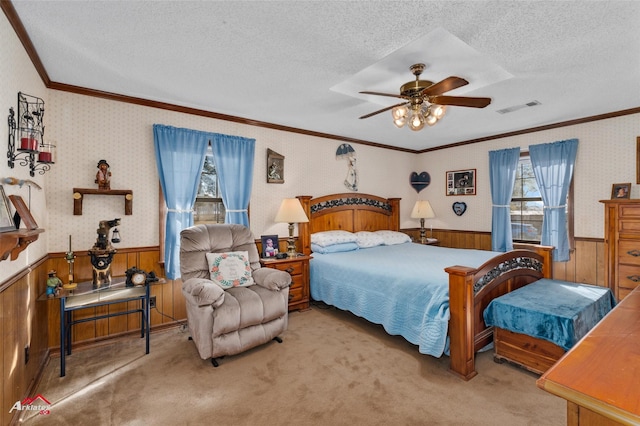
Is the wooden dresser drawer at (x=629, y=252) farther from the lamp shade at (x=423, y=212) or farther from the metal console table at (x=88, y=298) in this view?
the metal console table at (x=88, y=298)

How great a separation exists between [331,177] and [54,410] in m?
3.97

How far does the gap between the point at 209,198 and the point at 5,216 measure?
230 cm

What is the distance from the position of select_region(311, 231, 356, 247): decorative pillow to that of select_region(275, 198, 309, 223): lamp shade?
463 mm

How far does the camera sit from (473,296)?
93.0 inches

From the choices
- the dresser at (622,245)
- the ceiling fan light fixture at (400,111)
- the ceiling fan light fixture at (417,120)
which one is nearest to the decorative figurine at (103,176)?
the ceiling fan light fixture at (400,111)

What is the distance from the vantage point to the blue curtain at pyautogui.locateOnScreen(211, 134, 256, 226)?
3719 millimetres

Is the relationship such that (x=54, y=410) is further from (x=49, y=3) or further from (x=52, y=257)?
(x=49, y=3)

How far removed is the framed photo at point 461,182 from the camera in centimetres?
526

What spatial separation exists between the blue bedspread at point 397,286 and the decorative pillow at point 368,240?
22 centimetres

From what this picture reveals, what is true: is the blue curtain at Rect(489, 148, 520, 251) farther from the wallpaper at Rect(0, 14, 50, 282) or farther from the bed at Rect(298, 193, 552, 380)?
the wallpaper at Rect(0, 14, 50, 282)

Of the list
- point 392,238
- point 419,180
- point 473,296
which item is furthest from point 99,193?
point 419,180

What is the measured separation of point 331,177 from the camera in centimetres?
489

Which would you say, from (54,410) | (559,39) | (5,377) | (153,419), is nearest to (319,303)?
(153,419)

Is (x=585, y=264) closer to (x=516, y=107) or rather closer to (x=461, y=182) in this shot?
(x=461, y=182)
